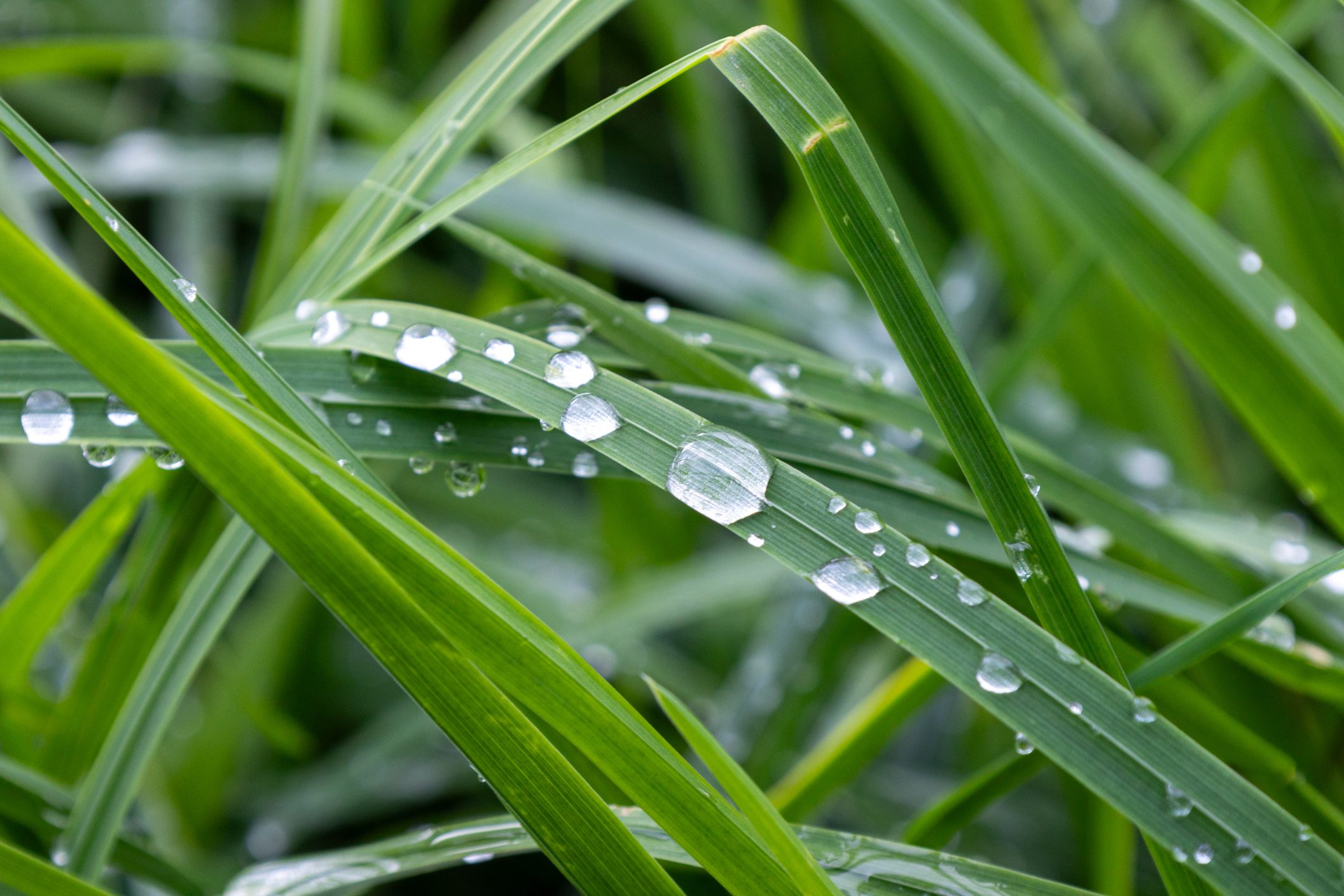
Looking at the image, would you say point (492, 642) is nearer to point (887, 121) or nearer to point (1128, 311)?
point (1128, 311)

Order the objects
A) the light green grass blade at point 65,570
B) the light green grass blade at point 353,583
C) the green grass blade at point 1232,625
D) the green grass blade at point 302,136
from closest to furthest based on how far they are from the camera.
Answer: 1. the light green grass blade at point 353,583
2. the green grass blade at point 1232,625
3. the light green grass blade at point 65,570
4. the green grass blade at point 302,136

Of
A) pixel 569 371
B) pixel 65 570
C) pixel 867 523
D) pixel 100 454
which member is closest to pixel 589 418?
pixel 569 371

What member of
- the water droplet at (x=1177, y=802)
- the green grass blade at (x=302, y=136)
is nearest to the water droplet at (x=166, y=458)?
the green grass blade at (x=302, y=136)

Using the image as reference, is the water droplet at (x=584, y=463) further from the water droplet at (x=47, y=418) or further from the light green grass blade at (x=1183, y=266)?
A: the light green grass blade at (x=1183, y=266)

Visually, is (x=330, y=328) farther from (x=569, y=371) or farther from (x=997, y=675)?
(x=997, y=675)

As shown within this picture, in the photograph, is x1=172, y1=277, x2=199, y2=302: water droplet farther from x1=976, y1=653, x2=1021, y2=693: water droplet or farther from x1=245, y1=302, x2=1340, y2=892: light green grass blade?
x1=976, y1=653, x2=1021, y2=693: water droplet

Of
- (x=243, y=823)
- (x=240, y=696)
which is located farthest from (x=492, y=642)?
(x=243, y=823)

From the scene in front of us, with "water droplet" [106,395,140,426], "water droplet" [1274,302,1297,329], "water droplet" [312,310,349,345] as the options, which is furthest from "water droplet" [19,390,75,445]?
"water droplet" [1274,302,1297,329]
